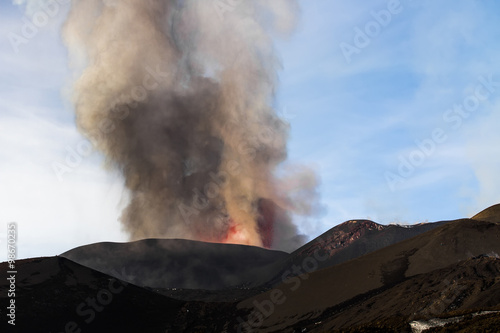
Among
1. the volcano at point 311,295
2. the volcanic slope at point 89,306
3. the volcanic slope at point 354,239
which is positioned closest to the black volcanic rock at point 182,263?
the volcanic slope at point 354,239

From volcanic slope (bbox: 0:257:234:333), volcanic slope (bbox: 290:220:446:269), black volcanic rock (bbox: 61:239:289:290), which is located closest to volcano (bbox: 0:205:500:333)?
volcanic slope (bbox: 0:257:234:333)

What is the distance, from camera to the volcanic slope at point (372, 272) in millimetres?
65875

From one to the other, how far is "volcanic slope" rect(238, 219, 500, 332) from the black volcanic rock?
156ft

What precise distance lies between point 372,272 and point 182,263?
74.0m

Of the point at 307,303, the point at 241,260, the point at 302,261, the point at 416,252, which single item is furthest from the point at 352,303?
the point at 241,260

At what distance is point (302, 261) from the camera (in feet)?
401

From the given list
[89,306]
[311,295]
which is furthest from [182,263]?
[311,295]

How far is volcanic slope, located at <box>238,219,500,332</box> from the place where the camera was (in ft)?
216

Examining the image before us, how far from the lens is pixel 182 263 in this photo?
13550cm

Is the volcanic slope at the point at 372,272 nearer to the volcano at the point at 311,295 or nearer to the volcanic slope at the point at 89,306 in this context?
the volcano at the point at 311,295

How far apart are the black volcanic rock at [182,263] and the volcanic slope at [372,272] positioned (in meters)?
47.6

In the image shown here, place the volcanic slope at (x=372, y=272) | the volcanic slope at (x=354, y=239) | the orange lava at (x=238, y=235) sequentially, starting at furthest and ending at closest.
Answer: the orange lava at (x=238, y=235), the volcanic slope at (x=354, y=239), the volcanic slope at (x=372, y=272)

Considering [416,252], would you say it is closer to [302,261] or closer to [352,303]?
[352,303]

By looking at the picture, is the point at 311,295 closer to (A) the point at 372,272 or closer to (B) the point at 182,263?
(A) the point at 372,272
